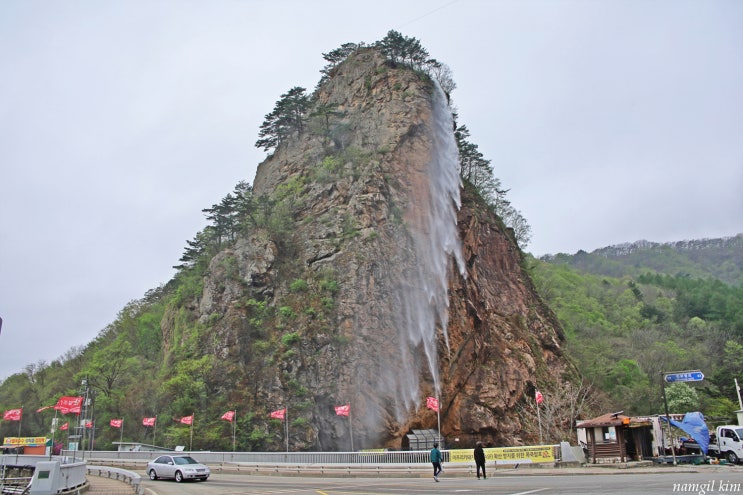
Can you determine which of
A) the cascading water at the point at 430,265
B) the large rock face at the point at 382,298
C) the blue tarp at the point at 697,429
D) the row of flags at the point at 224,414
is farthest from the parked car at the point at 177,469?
the blue tarp at the point at 697,429

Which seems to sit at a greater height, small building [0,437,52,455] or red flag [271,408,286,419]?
red flag [271,408,286,419]

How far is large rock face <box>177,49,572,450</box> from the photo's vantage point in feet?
161

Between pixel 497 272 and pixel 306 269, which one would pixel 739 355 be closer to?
pixel 497 272

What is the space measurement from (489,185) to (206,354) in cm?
5006

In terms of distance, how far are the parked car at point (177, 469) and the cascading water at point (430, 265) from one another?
23345mm

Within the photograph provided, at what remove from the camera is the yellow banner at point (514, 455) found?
2792cm

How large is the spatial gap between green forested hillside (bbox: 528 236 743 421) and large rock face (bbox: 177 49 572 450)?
1663 centimetres

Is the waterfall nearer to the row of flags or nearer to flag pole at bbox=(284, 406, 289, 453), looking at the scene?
the row of flags

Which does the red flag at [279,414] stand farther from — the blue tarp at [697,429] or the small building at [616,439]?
the blue tarp at [697,429]

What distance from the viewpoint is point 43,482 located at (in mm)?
19375

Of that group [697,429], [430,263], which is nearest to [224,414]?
[430,263]

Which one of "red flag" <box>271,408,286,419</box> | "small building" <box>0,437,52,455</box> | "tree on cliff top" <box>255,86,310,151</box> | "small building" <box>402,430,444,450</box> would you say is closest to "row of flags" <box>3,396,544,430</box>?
"red flag" <box>271,408,286,419</box>

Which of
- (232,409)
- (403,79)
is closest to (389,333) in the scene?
(232,409)

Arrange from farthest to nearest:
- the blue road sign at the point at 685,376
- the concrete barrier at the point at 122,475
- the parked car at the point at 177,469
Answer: the parked car at the point at 177,469 < the blue road sign at the point at 685,376 < the concrete barrier at the point at 122,475
